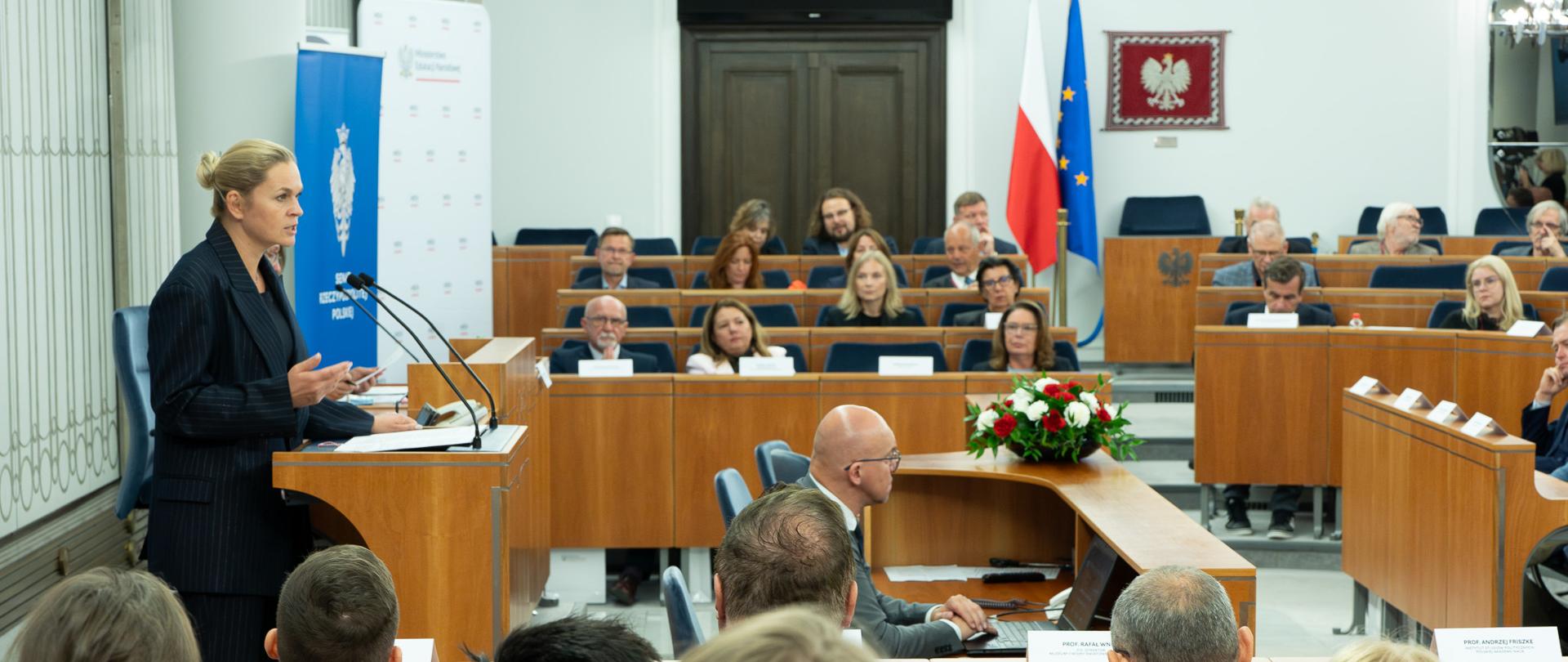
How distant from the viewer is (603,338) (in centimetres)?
696

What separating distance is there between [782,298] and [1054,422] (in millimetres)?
3710

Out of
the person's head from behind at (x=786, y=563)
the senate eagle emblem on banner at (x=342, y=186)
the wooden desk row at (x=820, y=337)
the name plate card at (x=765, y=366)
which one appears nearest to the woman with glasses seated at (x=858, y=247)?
the wooden desk row at (x=820, y=337)

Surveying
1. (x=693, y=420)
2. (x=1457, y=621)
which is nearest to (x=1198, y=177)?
(x=693, y=420)

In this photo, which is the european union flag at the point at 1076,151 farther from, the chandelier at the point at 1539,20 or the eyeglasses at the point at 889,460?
the eyeglasses at the point at 889,460

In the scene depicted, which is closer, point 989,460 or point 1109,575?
point 1109,575

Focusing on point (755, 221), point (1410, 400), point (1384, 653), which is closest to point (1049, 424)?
point (1410, 400)

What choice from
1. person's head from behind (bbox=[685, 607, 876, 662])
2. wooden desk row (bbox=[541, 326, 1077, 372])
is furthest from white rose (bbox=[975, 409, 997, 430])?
person's head from behind (bbox=[685, 607, 876, 662])

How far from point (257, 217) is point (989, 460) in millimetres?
2549

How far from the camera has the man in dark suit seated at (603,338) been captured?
689 cm

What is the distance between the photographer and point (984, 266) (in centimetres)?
796

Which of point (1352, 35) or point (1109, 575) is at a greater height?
point (1352, 35)

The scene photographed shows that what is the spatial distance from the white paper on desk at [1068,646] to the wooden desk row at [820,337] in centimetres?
465

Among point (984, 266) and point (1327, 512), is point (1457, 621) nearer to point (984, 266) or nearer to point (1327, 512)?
point (1327, 512)

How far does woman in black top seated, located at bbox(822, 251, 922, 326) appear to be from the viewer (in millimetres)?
7801
